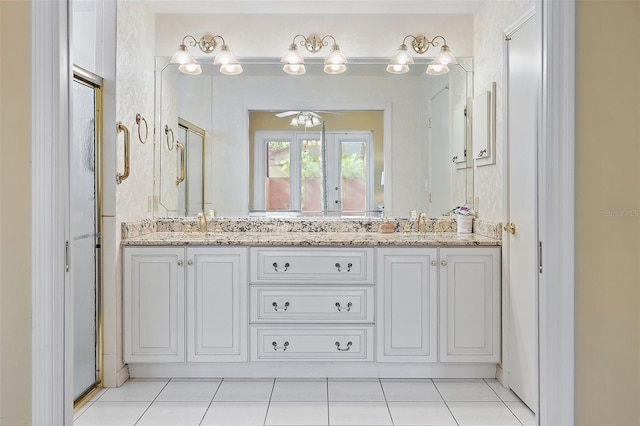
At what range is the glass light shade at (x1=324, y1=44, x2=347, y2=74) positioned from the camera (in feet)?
10.7

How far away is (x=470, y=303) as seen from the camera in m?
2.85

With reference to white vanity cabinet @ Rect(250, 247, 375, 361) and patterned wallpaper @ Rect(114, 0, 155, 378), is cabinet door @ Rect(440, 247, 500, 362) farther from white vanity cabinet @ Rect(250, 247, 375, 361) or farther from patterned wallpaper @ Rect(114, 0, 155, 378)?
patterned wallpaper @ Rect(114, 0, 155, 378)

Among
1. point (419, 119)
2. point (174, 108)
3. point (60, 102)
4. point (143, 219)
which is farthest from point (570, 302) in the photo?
point (174, 108)

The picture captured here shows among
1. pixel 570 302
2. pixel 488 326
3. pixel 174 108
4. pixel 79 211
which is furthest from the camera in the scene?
pixel 174 108

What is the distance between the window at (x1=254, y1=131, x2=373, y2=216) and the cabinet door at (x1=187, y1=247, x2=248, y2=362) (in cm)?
66

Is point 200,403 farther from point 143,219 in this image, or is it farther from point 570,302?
point 570,302

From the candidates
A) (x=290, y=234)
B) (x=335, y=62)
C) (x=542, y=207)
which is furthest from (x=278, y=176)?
(x=542, y=207)

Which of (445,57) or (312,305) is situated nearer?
(312,305)

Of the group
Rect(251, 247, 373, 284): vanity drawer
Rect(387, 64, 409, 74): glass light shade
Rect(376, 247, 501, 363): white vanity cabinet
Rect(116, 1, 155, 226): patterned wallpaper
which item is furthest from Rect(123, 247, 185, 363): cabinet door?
Rect(387, 64, 409, 74): glass light shade

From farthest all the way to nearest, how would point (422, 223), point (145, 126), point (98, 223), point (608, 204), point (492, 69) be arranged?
1. point (422, 223)
2. point (145, 126)
3. point (492, 69)
4. point (98, 223)
5. point (608, 204)

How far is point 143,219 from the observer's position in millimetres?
3174

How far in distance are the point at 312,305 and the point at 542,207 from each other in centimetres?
157

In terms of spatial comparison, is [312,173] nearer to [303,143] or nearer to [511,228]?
[303,143]

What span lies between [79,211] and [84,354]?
0.77 metres
